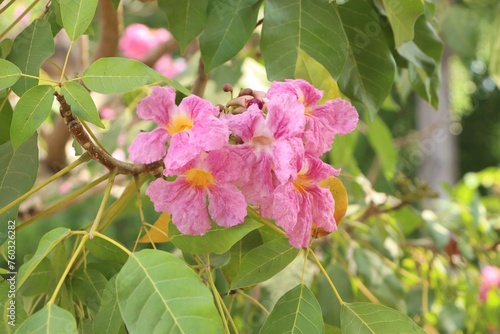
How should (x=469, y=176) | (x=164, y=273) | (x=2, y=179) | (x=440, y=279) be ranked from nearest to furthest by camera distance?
(x=164, y=273) → (x=2, y=179) → (x=440, y=279) → (x=469, y=176)

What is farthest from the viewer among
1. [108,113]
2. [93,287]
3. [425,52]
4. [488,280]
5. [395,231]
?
[108,113]

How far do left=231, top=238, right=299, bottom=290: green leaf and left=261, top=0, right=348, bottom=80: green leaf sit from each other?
0.44 ft

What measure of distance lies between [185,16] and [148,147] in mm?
173

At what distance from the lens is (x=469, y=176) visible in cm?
146

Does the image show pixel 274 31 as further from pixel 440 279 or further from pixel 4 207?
pixel 440 279

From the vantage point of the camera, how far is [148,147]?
45cm

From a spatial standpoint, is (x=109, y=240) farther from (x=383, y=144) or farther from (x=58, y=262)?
(x=383, y=144)

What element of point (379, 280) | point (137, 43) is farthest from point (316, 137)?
point (137, 43)

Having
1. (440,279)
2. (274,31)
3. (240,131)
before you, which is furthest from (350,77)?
(440,279)

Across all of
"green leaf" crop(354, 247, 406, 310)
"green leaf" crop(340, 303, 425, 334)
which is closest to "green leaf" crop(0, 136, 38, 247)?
"green leaf" crop(340, 303, 425, 334)

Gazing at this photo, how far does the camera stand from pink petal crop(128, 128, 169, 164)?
17.6 inches

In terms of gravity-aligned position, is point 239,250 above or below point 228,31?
below

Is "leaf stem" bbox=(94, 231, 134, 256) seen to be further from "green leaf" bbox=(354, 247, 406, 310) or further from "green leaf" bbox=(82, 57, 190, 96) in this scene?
"green leaf" bbox=(354, 247, 406, 310)

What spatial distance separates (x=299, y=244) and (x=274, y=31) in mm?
176
